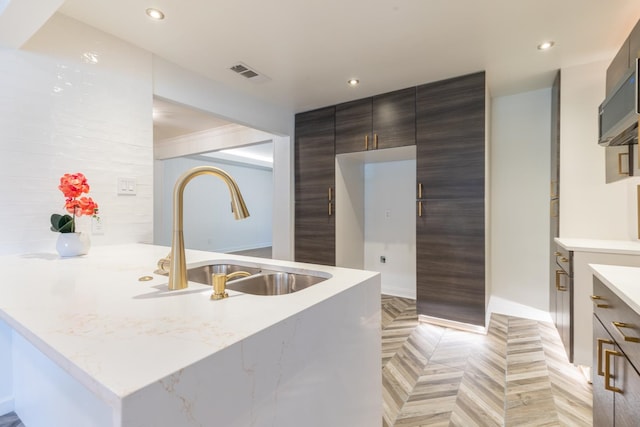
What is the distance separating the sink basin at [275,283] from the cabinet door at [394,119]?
2210 mm

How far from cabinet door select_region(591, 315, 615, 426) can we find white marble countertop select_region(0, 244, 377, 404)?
86 centimetres

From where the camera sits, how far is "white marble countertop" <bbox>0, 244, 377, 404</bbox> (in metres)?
0.50

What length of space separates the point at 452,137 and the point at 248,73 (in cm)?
198

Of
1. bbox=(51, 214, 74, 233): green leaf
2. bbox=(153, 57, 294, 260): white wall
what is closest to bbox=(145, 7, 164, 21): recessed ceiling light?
bbox=(153, 57, 294, 260): white wall

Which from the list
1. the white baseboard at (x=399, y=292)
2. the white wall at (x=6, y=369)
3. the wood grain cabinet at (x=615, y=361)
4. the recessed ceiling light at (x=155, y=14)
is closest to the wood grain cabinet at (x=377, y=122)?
the white baseboard at (x=399, y=292)

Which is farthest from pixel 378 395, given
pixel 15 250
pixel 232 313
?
pixel 15 250

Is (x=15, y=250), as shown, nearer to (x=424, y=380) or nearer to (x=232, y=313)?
(x=232, y=313)

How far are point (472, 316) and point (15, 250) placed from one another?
3.31 meters

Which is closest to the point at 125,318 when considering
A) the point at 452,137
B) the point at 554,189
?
the point at 452,137

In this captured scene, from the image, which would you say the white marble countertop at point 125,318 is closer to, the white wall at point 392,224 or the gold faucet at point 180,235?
the gold faucet at point 180,235

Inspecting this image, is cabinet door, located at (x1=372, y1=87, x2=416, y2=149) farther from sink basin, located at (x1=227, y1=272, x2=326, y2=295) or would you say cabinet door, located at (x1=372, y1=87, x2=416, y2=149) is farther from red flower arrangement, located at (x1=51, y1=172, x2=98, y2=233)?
red flower arrangement, located at (x1=51, y1=172, x2=98, y2=233)

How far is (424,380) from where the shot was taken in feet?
6.57

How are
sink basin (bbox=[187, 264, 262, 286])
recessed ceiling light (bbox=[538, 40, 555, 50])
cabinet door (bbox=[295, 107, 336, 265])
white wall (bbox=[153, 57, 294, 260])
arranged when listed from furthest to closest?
cabinet door (bbox=[295, 107, 336, 265]) < white wall (bbox=[153, 57, 294, 260]) < recessed ceiling light (bbox=[538, 40, 555, 50]) < sink basin (bbox=[187, 264, 262, 286])

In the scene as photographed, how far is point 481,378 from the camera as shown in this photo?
79.2 inches
